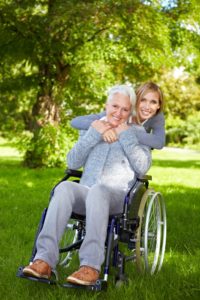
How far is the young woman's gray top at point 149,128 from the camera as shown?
12.0 feet

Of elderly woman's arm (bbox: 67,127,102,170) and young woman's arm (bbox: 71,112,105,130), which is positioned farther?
young woman's arm (bbox: 71,112,105,130)

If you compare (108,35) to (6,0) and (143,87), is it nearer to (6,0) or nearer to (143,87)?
(6,0)

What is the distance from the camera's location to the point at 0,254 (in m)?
4.25

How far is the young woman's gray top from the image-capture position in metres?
3.66

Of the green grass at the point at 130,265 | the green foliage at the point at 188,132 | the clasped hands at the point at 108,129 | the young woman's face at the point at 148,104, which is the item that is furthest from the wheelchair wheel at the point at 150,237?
the green foliage at the point at 188,132

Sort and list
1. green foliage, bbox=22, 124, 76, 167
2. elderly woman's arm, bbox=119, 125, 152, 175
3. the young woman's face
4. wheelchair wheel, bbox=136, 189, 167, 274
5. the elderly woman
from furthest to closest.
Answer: green foliage, bbox=22, 124, 76, 167 < the young woman's face < elderly woman's arm, bbox=119, 125, 152, 175 < wheelchair wheel, bbox=136, 189, 167, 274 < the elderly woman

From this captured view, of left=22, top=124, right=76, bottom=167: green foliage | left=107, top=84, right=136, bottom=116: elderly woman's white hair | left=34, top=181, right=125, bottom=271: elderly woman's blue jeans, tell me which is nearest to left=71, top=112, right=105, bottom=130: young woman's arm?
left=107, top=84, right=136, bottom=116: elderly woman's white hair

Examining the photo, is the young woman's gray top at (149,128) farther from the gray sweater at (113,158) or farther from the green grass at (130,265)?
the green grass at (130,265)

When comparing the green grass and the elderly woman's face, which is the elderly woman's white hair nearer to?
the elderly woman's face

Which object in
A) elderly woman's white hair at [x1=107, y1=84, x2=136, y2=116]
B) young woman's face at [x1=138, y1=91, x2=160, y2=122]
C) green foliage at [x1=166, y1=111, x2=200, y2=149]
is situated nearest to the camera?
elderly woman's white hair at [x1=107, y1=84, x2=136, y2=116]

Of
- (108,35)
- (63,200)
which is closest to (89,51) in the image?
(108,35)

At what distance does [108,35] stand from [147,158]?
8716 mm

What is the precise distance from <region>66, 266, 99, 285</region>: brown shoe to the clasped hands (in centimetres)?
91

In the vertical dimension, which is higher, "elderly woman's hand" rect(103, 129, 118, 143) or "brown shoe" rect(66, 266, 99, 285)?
"elderly woman's hand" rect(103, 129, 118, 143)
